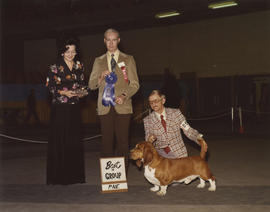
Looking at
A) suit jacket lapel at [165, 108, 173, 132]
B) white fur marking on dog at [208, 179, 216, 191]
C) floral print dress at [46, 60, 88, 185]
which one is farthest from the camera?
floral print dress at [46, 60, 88, 185]

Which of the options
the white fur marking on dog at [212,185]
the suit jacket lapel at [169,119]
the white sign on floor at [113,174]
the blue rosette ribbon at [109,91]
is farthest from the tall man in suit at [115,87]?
the white fur marking on dog at [212,185]

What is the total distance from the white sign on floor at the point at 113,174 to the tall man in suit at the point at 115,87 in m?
0.27

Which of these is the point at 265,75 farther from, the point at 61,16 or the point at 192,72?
the point at 61,16

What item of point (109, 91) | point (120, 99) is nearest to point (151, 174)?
point (120, 99)

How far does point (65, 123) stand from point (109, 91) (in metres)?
0.80

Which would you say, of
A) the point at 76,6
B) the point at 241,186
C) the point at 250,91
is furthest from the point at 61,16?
the point at 241,186

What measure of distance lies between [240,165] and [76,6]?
1609cm

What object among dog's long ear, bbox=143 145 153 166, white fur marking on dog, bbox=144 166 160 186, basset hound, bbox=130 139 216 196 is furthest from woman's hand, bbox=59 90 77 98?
white fur marking on dog, bbox=144 166 160 186

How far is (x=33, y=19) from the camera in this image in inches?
842

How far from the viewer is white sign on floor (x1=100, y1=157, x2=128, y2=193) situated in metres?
4.89

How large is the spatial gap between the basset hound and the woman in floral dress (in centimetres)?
104

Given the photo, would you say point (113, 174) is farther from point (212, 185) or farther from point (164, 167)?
point (212, 185)

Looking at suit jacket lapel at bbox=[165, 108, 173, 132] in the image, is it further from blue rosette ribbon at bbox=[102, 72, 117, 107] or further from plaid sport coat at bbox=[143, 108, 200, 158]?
blue rosette ribbon at bbox=[102, 72, 117, 107]

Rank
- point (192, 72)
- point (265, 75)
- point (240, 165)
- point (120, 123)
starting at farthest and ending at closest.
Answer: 1. point (192, 72)
2. point (265, 75)
3. point (240, 165)
4. point (120, 123)
